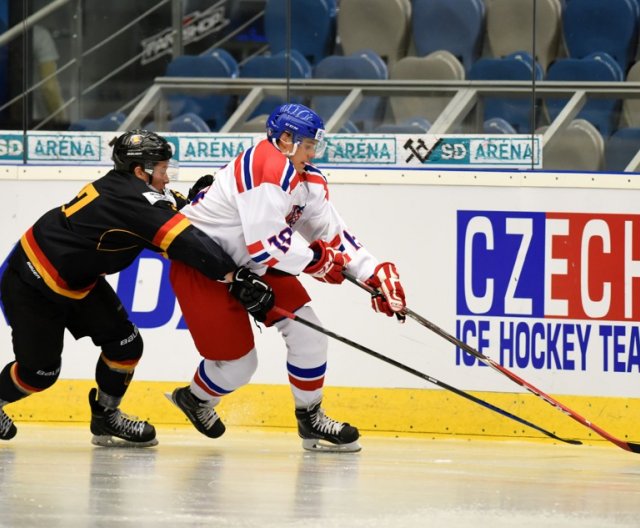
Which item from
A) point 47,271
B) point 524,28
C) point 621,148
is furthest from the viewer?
point 524,28

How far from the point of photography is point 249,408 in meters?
5.48

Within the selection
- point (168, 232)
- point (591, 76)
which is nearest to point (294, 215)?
point (168, 232)

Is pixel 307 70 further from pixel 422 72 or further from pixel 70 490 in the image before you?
pixel 70 490

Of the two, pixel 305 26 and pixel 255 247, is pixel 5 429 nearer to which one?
pixel 255 247

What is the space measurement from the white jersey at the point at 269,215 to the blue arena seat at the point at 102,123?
1151 millimetres

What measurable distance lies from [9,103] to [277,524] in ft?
9.92

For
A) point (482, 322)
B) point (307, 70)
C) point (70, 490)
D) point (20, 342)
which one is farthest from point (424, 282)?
point (70, 490)

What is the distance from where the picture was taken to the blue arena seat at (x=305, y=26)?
228 inches

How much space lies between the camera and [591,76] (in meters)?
5.68

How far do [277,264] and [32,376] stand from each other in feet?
2.99

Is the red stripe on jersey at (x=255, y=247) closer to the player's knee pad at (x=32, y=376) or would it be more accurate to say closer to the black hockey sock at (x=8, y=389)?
the player's knee pad at (x=32, y=376)

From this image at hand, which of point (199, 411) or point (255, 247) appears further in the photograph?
point (199, 411)

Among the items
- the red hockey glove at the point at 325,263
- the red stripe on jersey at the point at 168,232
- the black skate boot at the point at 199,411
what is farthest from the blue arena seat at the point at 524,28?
the black skate boot at the point at 199,411

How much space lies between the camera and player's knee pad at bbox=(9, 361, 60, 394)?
4.65 m
